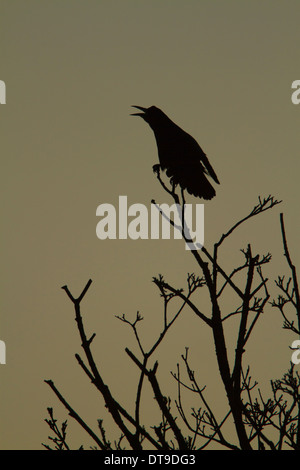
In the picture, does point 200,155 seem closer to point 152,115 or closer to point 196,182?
point 196,182

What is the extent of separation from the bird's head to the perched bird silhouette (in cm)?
22

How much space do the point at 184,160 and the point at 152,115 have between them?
1.23 m

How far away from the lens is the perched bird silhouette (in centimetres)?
753

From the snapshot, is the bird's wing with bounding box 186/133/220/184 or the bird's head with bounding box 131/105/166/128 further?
the bird's head with bounding box 131/105/166/128

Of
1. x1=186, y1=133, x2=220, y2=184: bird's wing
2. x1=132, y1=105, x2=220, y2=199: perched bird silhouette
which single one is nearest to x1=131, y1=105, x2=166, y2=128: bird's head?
x1=132, y1=105, x2=220, y2=199: perched bird silhouette

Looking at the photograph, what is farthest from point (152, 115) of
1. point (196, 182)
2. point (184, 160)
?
point (196, 182)

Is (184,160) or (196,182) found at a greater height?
(184,160)

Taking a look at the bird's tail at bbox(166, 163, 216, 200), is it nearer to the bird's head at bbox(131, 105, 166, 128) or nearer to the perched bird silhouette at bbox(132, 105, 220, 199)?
the perched bird silhouette at bbox(132, 105, 220, 199)

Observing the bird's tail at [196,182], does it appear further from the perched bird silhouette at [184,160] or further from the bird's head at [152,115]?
the bird's head at [152,115]

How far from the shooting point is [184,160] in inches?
302

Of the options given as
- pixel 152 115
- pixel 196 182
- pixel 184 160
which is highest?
pixel 152 115

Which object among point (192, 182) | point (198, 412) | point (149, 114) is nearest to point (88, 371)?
point (198, 412)

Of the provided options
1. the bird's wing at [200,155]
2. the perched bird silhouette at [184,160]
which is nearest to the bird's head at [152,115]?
the perched bird silhouette at [184,160]
